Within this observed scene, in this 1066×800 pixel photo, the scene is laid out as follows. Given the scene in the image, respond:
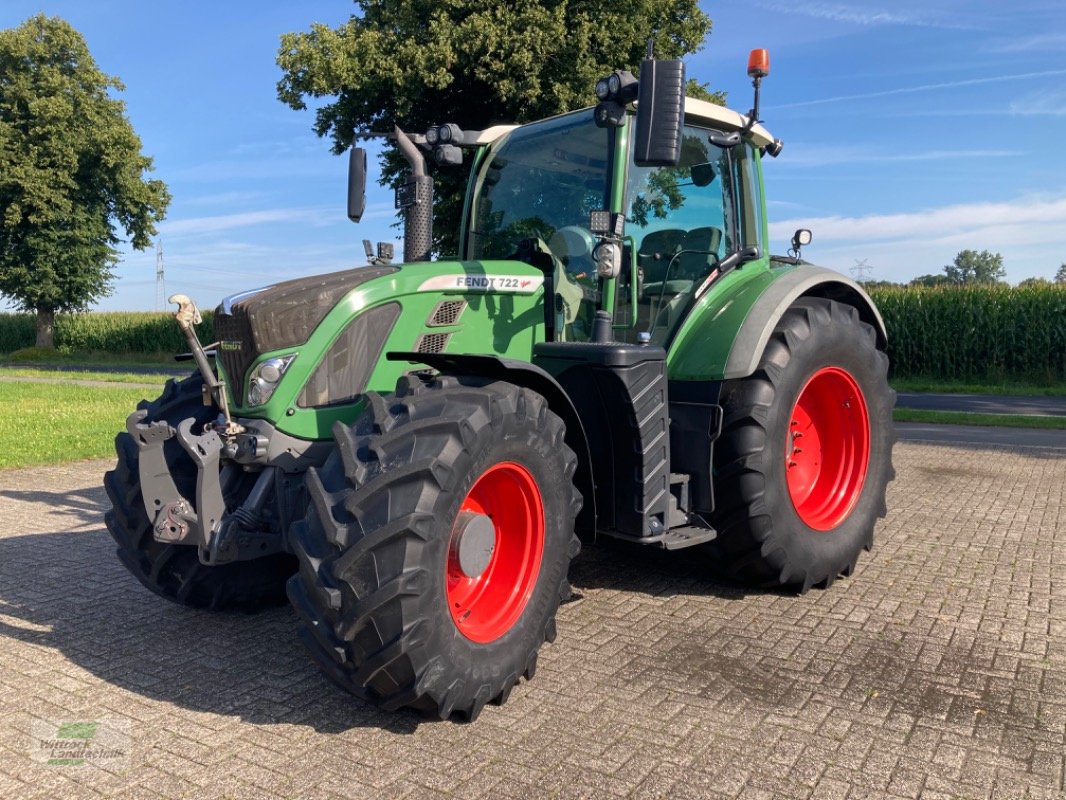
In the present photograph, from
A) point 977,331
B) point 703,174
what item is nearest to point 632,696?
point 703,174

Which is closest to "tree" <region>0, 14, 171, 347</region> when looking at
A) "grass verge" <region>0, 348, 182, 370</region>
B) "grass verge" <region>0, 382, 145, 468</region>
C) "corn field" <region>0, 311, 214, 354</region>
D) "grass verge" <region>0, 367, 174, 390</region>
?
"grass verge" <region>0, 348, 182, 370</region>

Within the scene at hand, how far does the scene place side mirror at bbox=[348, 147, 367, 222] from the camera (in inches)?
191

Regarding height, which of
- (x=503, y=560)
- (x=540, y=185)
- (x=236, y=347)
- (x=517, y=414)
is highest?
(x=540, y=185)

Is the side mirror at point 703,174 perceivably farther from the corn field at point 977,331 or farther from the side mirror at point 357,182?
the corn field at point 977,331

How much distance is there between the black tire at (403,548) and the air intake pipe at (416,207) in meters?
→ 1.57

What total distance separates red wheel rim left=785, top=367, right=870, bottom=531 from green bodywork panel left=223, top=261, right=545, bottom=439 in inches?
71.9

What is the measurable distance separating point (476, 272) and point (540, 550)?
132 cm

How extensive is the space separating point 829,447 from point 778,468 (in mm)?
967

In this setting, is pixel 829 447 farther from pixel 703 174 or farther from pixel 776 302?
pixel 703 174

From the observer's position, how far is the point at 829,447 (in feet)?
17.1

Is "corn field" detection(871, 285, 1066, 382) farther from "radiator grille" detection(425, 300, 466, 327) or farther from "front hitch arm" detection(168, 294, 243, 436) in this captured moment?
"front hitch arm" detection(168, 294, 243, 436)

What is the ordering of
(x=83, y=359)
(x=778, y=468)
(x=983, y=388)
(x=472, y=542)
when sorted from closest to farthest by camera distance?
(x=472, y=542), (x=778, y=468), (x=983, y=388), (x=83, y=359)

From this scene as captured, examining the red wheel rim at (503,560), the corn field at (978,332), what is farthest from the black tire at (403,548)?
the corn field at (978,332)

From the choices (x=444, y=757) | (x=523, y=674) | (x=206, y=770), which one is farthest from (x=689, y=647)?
(x=206, y=770)
